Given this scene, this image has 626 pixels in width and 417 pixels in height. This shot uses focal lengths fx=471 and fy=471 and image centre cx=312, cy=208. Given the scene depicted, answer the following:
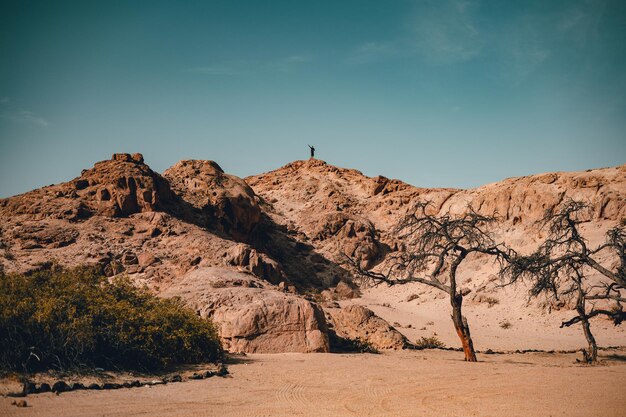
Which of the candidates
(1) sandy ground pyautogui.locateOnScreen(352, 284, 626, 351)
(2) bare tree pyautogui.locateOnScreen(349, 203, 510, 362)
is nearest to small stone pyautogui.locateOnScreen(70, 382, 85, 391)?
(2) bare tree pyautogui.locateOnScreen(349, 203, 510, 362)

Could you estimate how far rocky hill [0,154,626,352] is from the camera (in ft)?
50.6

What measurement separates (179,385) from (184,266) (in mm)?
12931

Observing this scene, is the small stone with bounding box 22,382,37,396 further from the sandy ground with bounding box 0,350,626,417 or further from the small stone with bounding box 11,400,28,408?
the small stone with bounding box 11,400,28,408

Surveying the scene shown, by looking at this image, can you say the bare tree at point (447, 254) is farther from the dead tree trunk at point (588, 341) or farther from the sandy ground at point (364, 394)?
the dead tree trunk at point (588, 341)

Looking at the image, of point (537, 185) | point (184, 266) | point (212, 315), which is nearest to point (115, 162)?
point (184, 266)

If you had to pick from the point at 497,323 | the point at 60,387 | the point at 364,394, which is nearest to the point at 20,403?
the point at 60,387

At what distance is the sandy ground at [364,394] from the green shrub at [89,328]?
1.40 meters

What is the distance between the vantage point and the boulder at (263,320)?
14141 mm

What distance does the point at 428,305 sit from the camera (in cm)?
2967

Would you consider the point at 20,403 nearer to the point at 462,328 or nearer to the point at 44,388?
the point at 44,388

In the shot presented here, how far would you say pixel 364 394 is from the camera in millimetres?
8711

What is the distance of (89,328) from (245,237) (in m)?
23.7

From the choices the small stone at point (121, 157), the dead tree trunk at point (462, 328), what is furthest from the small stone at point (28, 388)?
the small stone at point (121, 157)

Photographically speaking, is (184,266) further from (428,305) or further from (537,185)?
(537,185)
